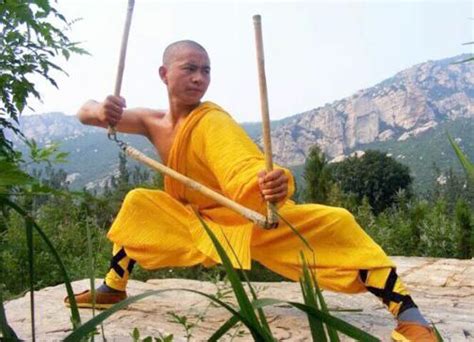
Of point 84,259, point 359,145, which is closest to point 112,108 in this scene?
point 84,259

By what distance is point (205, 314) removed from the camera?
301 centimetres

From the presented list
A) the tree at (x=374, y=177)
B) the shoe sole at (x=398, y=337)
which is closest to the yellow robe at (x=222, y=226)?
the shoe sole at (x=398, y=337)

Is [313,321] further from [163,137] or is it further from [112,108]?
[163,137]

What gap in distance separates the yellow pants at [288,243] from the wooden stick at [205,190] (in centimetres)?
50

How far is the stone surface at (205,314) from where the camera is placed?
2.71 meters

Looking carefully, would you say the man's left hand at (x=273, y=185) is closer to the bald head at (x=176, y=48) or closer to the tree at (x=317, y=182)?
the bald head at (x=176, y=48)

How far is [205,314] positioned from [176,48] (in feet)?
4.16

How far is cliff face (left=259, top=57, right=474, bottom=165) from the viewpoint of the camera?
9806cm

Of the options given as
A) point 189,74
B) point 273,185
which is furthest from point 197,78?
point 273,185

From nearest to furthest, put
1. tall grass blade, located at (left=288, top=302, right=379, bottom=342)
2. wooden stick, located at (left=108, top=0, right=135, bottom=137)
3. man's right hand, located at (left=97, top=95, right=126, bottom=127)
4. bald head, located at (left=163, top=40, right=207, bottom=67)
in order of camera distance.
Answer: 1. tall grass blade, located at (left=288, top=302, right=379, bottom=342)
2. wooden stick, located at (left=108, top=0, right=135, bottom=137)
3. man's right hand, located at (left=97, top=95, right=126, bottom=127)
4. bald head, located at (left=163, top=40, right=207, bottom=67)

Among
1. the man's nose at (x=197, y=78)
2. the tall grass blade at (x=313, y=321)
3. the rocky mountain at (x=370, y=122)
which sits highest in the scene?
the rocky mountain at (x=370, y=122)

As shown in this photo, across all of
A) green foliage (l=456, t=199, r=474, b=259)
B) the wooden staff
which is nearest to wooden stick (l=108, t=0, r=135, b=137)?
the wooden staff

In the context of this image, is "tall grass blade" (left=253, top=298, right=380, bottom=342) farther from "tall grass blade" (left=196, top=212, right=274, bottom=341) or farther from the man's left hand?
the man's left hand

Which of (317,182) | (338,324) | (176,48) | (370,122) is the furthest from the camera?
(370,122)
